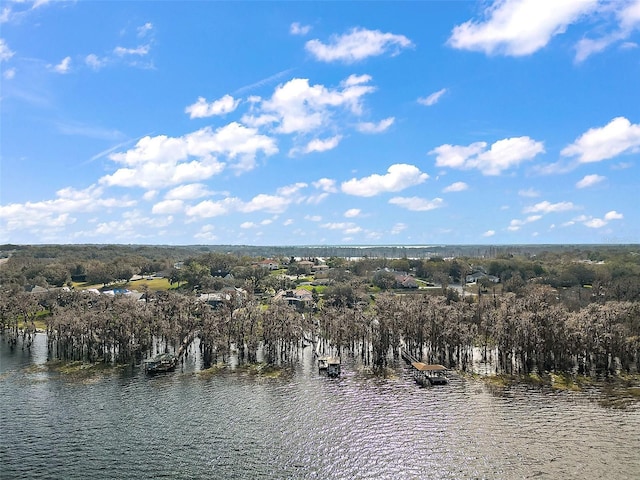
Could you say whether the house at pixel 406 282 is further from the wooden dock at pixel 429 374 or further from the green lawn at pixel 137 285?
the wooden dock at pixel 429 374

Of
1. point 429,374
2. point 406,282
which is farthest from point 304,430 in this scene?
point 406,282

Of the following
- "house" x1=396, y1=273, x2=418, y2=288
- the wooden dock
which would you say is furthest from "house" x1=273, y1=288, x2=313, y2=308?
the wooden dock

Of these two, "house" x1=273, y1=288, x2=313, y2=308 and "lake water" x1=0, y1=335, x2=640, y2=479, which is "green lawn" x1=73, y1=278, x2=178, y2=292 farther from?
"lake water" x1=0, y1=335, x2=640, y2=479

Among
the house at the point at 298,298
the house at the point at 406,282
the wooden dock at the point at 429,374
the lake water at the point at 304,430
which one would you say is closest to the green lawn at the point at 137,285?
the house at the point at 298,298

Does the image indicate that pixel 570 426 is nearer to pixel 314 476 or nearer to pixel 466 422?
pixel 466 422

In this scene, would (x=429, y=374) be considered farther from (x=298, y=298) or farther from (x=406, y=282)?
(x=406, y=282)

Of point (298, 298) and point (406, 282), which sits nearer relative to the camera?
point (298, 298)

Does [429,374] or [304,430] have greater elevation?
[429,374]

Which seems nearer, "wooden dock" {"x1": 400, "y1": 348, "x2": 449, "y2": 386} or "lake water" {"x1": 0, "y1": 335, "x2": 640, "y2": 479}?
"lake water" {"x1": 0, "y1": 335, "x2": 640, "y2": 479}
